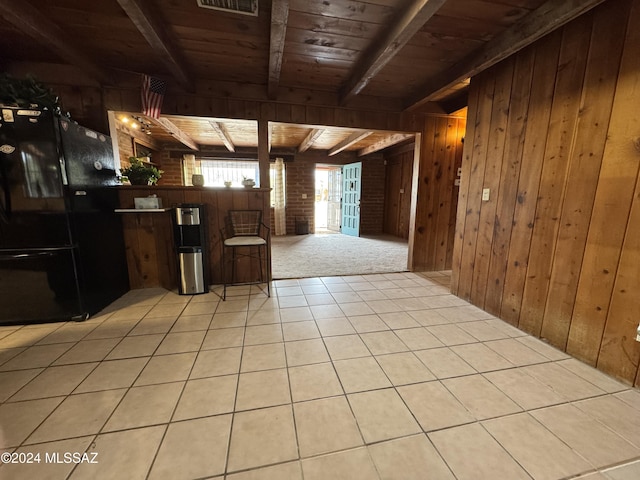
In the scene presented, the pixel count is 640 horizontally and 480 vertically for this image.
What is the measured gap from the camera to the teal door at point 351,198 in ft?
22.2

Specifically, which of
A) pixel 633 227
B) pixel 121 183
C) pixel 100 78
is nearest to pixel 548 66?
pixel 633 227

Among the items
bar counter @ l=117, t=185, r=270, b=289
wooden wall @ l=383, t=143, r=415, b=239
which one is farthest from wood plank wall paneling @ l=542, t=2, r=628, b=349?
wooden wall @ l=383, t=143, r=415, b=239

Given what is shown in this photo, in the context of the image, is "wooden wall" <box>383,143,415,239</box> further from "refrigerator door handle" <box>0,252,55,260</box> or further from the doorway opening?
"refrigerator door handle" <box>0,252,55,260</box>

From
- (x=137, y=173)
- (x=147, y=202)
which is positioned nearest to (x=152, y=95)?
(x=137, y=173)

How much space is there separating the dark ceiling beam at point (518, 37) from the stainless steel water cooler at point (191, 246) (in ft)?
9.38

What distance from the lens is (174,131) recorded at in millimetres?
4637

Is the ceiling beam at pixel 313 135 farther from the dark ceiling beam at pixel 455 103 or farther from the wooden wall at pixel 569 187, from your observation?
the wooden wall at pixel 569 187

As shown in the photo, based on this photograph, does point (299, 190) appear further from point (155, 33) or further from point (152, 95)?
point (155, 33)

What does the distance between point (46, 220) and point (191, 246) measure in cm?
108

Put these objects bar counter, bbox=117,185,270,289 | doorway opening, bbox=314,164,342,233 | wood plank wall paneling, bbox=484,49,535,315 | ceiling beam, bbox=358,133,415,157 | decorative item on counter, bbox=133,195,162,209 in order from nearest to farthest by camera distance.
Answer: wood plank wall paneling, bbox=484,49,535,315 → decorative item on counter, bbox=133,195,162,209 → bar counter, bbox=117,185,270,289 → ceiling beam, bbox=358,133,415,157 → doorway opening, bbox=314,164,342,233

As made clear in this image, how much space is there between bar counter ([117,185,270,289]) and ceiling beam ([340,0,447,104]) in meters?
1.55

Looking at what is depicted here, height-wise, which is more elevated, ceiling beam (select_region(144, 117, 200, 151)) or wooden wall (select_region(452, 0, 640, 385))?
ceiling beam (select_region(144, 117, 200, 151))

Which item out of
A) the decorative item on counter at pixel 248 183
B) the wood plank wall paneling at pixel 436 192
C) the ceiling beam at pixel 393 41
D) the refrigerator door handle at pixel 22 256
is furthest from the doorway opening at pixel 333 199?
the refrigerator door handle at pixel 22 256

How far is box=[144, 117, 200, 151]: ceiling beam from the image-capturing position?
396cm
